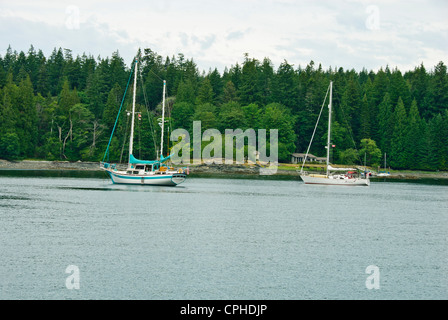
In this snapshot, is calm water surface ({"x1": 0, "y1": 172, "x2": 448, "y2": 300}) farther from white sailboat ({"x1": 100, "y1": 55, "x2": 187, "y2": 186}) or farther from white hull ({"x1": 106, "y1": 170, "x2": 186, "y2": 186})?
white sailboat ({"x1": 100, "y1": 55, "x2": 187, "y2": 186})

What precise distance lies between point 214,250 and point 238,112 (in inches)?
4626

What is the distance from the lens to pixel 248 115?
15412 cm

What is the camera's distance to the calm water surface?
23.4 metres

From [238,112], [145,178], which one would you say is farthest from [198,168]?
[145,178]

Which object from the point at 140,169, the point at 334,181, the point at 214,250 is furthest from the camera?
the point at 334,181

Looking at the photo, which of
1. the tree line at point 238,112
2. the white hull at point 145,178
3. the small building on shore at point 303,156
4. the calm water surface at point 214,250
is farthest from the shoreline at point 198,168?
the calm water surface at point 214,250

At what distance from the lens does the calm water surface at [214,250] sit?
23.4 m

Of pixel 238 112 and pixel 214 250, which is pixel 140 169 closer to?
pixel 214 250

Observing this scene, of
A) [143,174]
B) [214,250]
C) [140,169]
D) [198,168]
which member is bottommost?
[214,250]

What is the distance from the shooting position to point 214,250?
1223 inches

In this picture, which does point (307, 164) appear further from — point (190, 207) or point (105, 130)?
point (190, 207)

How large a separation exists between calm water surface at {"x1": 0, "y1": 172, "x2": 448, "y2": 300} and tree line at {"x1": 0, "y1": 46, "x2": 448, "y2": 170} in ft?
258

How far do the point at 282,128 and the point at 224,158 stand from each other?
22473 mm

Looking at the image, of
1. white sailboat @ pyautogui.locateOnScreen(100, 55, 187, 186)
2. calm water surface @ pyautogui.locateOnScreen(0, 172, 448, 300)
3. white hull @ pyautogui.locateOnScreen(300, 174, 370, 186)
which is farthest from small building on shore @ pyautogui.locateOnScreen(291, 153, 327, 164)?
calm water surface @ pyautogui.locateOnScreen(0, 172, 448, 300)
